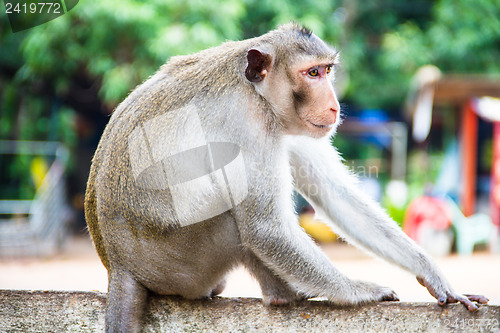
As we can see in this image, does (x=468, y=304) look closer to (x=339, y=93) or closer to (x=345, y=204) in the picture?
(x=345, y=204)

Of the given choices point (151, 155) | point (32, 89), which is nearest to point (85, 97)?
point (32, 89)

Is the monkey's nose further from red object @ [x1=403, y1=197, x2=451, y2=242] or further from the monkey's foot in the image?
red object @ [x1=403, y1=197, x2=451, y2=242]

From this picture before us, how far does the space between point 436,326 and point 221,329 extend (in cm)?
109

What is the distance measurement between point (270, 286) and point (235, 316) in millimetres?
253

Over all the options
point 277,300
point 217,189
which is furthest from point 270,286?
point 217,189

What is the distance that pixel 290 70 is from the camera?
3.04 m

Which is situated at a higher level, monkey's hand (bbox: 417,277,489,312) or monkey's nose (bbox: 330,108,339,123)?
monkey's nose (bbox: 330,108,339,123)

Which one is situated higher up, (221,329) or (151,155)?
(151,155)

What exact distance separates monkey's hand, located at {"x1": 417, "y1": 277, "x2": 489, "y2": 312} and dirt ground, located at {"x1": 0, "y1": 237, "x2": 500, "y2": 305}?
3.86 metres

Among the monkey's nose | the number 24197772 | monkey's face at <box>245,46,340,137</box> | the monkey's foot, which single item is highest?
the number 24197772

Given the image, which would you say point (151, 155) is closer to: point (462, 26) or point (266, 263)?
point (266, 263)

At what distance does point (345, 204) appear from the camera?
11.1 feet

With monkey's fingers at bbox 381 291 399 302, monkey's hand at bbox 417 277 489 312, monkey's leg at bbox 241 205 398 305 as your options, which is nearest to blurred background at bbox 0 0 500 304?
monkey's hand at bbox 417 277 489 312

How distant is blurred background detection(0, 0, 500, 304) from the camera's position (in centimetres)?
1037
